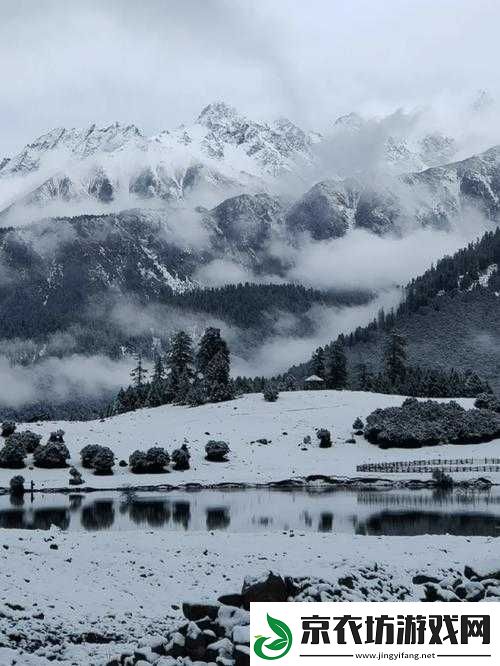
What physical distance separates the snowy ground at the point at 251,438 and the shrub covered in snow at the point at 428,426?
1.56 meters

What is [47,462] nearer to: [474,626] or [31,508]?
[31,508]

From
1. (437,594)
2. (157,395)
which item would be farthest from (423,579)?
(157,395)

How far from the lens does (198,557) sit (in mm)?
30312

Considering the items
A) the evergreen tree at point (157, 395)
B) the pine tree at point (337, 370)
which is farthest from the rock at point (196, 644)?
the pine tree at point (337, 370)

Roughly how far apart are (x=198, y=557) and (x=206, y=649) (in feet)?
42.8

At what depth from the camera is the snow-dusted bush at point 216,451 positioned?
85.2 m

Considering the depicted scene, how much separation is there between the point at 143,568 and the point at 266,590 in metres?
9.42

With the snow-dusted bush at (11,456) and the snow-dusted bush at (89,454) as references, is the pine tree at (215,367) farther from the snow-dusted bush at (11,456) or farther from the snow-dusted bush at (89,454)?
the snow-dusted bush at (11,456)

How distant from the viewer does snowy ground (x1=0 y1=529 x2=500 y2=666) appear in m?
21.4

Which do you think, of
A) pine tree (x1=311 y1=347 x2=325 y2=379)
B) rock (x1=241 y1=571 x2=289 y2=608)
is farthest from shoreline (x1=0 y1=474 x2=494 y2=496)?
pine tree (x1=311 y1=347 x2=325 y2=379)

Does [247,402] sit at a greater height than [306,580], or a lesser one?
greater

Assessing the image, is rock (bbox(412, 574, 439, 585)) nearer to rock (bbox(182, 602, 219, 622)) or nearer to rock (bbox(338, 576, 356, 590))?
rock (bbox(338, 576, 356, 590))

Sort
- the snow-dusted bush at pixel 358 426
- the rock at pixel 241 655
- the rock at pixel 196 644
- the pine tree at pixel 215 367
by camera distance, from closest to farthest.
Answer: the rock at pixel 241 655
the rock at pixel 196 644
the snow-dusted bush at pixel 358 426
the pine tree at pixel 215 367

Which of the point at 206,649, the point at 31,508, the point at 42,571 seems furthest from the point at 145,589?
the point at 31,508
